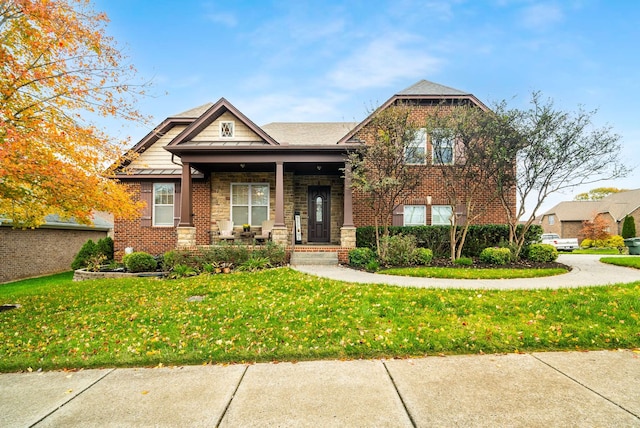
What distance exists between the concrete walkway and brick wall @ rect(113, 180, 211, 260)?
972 cm

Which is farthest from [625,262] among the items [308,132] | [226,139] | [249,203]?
[226,139]

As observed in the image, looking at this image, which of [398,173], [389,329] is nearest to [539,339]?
[389,329]

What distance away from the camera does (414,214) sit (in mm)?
13047

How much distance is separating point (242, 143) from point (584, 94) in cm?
1152

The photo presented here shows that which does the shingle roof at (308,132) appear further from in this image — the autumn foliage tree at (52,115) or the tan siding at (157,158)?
the autumn foliage tree at (52,115)

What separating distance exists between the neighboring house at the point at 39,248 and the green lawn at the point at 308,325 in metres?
11.8

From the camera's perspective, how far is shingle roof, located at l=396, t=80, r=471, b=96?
1302 cm

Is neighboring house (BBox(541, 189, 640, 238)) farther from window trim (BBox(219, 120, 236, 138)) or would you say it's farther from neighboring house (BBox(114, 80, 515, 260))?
window trim (BBox(219, 120, 236, 138))

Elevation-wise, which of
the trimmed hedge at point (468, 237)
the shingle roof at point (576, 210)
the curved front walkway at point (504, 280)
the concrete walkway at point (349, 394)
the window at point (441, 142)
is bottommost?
the concrete walkway at point (349, 394)

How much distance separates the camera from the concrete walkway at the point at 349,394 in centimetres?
254

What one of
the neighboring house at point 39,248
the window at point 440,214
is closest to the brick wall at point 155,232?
the neighboring house at point 39,248

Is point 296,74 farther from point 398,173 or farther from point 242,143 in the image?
point 398,173

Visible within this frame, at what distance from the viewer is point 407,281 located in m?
7.63

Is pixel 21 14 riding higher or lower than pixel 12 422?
higher
